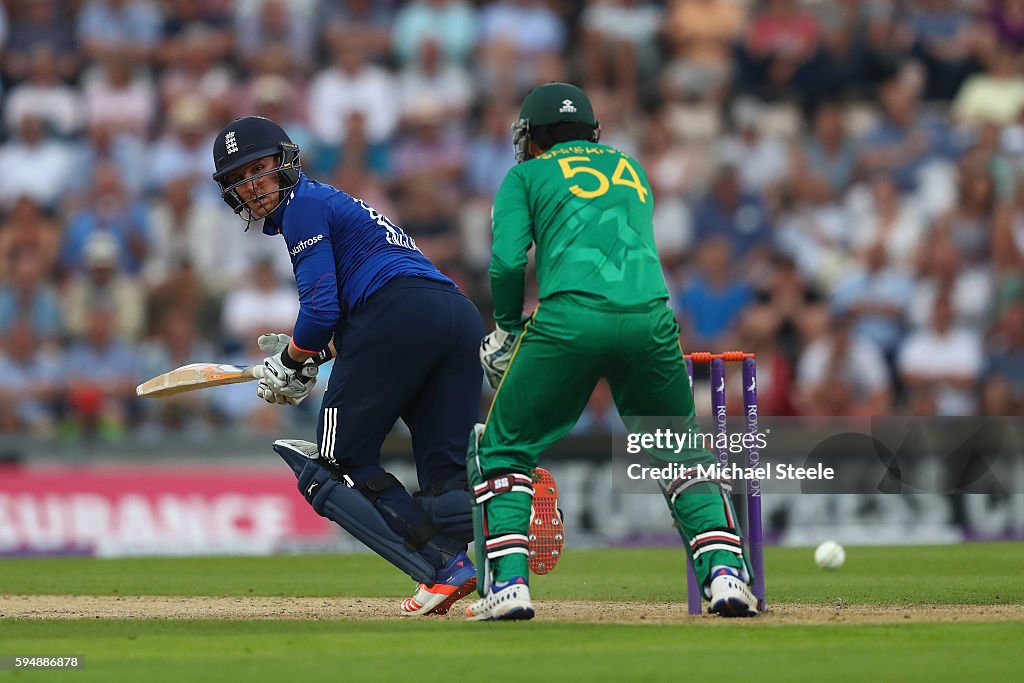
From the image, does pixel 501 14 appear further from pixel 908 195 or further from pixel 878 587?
pixel 878 587

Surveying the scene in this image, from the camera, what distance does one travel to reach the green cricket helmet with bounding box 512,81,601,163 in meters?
7.34

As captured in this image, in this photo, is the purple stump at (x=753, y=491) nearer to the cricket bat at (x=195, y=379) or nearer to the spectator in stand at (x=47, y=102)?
the cricket bat at (x=195, y=379)

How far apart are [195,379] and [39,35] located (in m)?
11.3

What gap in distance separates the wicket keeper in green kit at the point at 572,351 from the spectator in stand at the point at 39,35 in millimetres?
12196

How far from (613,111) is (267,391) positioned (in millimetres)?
9849

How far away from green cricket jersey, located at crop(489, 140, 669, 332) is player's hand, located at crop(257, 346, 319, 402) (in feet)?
4.15

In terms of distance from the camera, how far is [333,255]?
309 inches

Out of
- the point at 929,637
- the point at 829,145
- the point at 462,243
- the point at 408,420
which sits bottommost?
the point at 929,637

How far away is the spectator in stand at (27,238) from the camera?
16078 millimetres

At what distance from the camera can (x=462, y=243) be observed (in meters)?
16.2

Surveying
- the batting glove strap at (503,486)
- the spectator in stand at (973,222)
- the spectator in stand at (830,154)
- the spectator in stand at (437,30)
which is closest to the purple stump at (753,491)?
the batting glove strap at (503,486)

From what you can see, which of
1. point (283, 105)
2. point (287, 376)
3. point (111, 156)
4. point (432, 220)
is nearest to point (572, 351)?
point (287, 376)

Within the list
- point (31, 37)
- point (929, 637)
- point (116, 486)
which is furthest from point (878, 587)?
point (31, 37)

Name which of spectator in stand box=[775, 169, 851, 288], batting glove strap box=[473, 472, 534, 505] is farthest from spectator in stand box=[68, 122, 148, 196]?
batting glove strap box=[473, 472, 534, 505]
